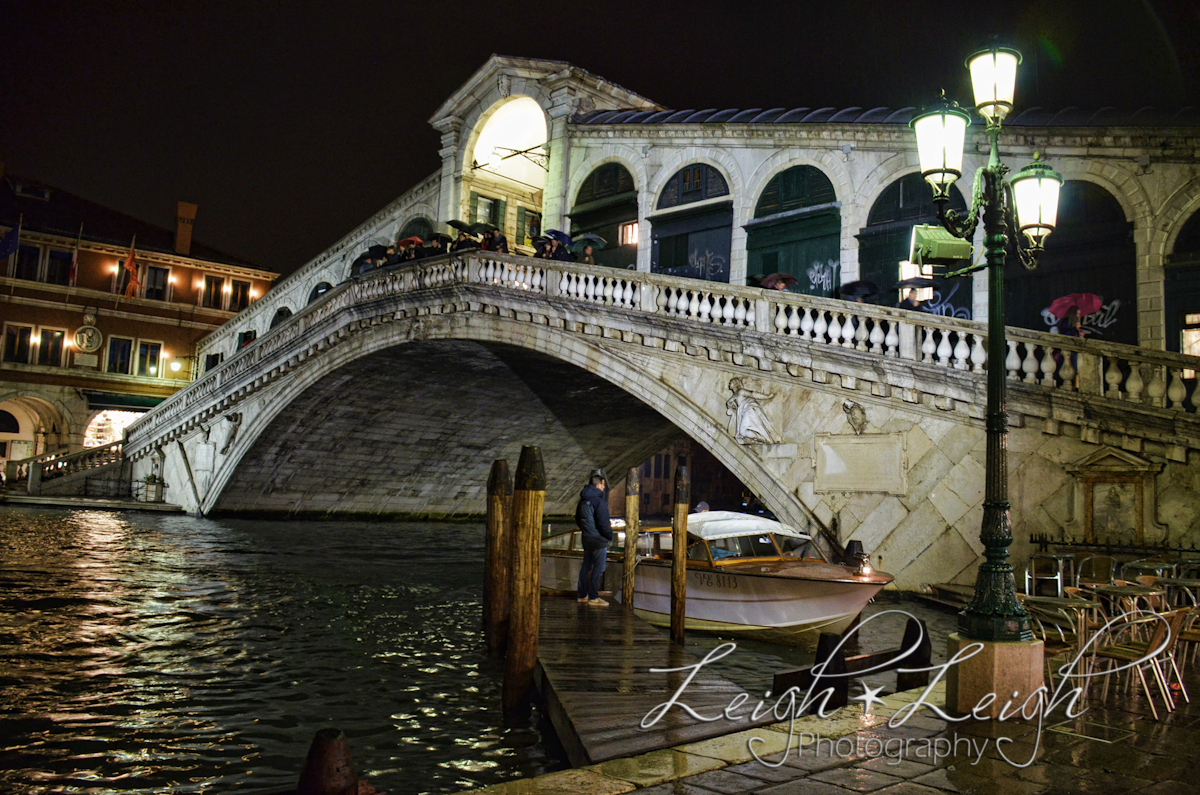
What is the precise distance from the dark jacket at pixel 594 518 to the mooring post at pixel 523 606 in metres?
2.33

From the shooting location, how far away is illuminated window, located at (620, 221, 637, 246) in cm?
1902

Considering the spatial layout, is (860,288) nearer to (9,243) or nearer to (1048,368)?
(1048,368)

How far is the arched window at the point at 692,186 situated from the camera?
17031 mm

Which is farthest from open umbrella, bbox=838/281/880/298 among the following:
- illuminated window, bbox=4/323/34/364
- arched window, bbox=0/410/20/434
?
arched window, bbox=0/410/20/434

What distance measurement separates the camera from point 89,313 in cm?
3108

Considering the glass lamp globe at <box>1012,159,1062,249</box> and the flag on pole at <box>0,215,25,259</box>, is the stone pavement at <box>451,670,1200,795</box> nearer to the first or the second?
the glass lamp globe at <box>1012,159,1062,249</box>

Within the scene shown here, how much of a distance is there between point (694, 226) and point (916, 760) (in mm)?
14536

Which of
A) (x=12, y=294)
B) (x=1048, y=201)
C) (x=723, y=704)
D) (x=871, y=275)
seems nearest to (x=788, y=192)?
(x=871, y=275)

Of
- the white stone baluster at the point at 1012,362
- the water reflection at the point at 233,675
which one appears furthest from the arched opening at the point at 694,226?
the water reflection at the point at 233,675

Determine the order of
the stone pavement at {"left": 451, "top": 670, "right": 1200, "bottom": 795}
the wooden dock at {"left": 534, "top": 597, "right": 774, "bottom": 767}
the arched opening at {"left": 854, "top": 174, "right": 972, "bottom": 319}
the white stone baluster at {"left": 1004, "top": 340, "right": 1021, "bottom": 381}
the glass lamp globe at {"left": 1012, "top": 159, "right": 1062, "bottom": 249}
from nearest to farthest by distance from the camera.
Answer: the stone pavement at {"left": 451, "top": 670, "right": 1200, "bottom": 795}, the wooden dock at {"left": 534, "top": 597, "right": 774, "bottom": 767}, the glass lamp globe at {"left": 1012, "top": 159, "right": 1062, "bottom": 249}, the white stone baluster at {"left": 1004, "top": 340, "right": 1021, "bottom": 381}, the arched opening at {"left": 854, "top": 174, "right": 972, "bottom": 319}

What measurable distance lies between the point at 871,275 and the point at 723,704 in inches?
415

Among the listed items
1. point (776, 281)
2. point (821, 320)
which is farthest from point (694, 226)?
point (821, 320)

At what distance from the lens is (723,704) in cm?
559

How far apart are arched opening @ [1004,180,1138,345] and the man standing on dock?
7334 millimetres
